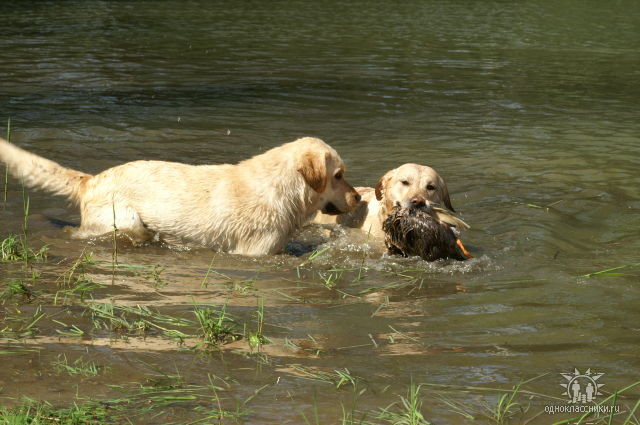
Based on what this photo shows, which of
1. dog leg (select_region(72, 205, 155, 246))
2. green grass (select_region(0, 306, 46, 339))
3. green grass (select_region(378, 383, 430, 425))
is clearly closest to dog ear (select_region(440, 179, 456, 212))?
dog leg (select_region(72, 205, 155, 246))

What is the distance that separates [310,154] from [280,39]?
47.8 ft

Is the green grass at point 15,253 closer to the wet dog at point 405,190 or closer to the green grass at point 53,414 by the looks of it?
the green grass at point 53,414

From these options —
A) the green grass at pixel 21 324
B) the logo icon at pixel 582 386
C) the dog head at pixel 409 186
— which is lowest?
the green grass at pixel 21 324

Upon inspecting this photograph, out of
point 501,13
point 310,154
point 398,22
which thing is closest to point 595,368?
point 310,154

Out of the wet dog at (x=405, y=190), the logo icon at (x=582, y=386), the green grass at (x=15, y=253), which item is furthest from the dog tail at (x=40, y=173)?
the logo icon at (x=582, y=386)

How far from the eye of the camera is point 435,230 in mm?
6793

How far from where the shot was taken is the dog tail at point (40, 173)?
7.24m

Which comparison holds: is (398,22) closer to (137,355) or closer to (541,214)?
(541,214)

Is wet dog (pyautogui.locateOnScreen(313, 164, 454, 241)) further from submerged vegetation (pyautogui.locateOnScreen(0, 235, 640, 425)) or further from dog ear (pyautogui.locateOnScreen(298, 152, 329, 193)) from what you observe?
submerged vegetation (pyautogui.locateOnScreen(0, 235, 640, 425))

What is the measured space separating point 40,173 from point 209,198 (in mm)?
1580

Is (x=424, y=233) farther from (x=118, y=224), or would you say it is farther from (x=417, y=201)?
(x=118, y=224)

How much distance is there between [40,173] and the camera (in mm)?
7355

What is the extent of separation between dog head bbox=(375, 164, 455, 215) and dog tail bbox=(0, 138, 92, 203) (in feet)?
9.16

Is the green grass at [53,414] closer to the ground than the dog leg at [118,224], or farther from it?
farther from it
